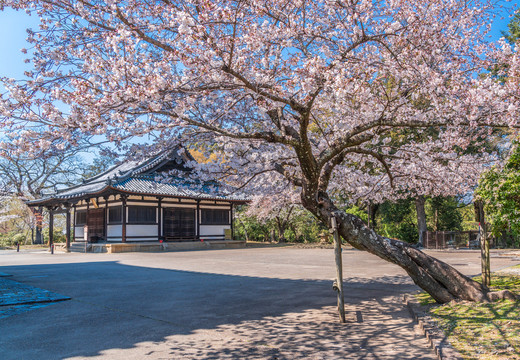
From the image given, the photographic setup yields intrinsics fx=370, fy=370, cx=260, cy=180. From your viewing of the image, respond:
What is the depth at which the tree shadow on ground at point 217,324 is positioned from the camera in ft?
14.6

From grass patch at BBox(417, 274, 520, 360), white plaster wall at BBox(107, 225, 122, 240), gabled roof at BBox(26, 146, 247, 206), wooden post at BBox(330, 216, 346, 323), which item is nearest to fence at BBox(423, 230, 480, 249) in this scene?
gabled roof at BBox(26, 146, 247, 206)

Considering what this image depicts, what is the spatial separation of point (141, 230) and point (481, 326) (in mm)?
23246

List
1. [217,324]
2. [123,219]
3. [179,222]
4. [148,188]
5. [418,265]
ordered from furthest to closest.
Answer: [179,222]
[148,188]
[123,219]
[418,265]
[217,324]

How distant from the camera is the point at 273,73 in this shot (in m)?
6.46

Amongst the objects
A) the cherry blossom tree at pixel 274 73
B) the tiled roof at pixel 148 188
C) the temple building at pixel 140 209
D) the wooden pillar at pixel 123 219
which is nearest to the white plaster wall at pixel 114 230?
the temple building at pixel 140 209

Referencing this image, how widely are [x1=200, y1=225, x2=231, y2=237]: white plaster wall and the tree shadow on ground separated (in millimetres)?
19783

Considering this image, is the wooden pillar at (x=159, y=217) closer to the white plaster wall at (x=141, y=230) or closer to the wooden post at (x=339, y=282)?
the white plaster wall at (x=141, y=230)

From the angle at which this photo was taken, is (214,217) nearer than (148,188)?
No

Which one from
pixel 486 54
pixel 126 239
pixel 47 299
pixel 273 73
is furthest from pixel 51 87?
pixel 126 239

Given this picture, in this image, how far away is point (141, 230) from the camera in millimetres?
25234

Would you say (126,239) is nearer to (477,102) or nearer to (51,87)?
(51,87)

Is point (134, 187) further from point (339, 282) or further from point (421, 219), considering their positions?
point (339, 282)

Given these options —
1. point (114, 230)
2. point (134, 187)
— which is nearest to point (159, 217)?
point (114, 230)

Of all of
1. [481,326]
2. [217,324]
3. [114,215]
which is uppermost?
[114,215]
